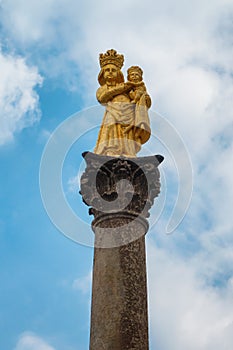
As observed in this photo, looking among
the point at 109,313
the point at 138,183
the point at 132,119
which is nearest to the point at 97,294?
the point at 109,313

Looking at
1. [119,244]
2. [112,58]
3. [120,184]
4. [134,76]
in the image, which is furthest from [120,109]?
[119,244]

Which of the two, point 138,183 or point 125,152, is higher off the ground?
point 125,152

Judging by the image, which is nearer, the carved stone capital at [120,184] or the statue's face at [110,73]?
the carved stone capital at [120,184]

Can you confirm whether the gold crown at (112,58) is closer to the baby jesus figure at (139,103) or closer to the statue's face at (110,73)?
the statue's face at (110,73)

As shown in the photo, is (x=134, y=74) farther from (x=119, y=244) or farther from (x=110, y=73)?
(x=119, y=244)

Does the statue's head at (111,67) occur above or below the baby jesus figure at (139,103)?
above

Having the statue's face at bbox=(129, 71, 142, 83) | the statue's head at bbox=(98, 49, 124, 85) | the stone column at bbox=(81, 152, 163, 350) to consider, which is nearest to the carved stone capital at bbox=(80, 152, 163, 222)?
the stone column at bbox=(81, 152, 163, 350)

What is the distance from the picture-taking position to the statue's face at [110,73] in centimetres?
1369

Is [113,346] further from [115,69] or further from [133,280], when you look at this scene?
[115,69]

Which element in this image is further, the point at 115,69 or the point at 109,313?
the point at 115,69

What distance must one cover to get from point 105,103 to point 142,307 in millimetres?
5395

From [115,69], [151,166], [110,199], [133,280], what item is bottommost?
[133,280]

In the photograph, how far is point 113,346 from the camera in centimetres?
953

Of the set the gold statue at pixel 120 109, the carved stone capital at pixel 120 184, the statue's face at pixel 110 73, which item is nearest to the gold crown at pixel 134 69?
the gold statue at pixel 120 109
